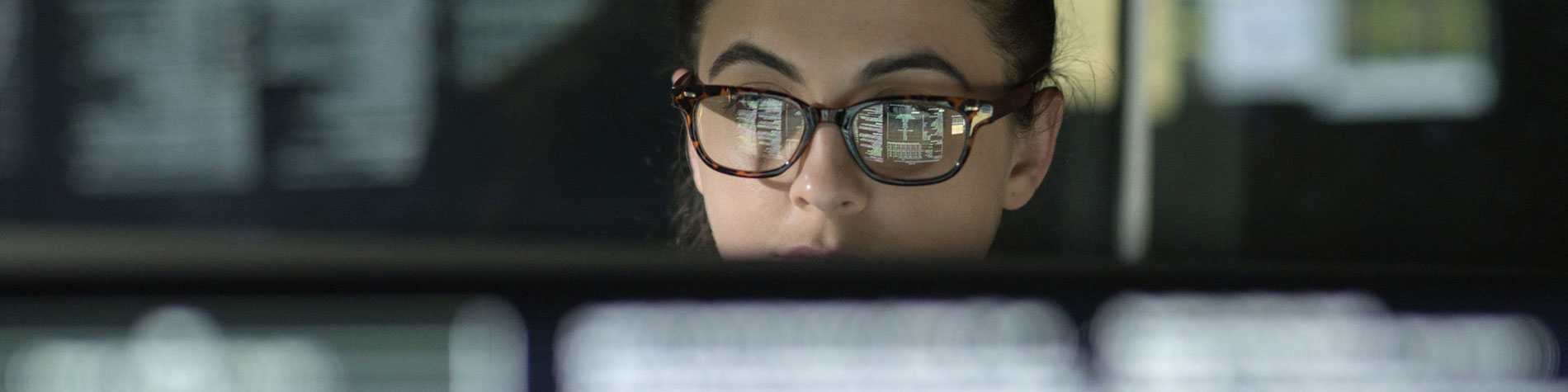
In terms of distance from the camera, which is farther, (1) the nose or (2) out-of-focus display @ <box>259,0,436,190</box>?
(2) out-of-focus display @ <box>259,0,436,190</box>

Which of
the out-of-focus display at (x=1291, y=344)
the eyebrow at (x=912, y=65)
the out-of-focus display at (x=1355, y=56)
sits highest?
the out-of-focus display at (x=1355, y=56)

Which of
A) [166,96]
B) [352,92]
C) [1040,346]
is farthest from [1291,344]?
[166,96]

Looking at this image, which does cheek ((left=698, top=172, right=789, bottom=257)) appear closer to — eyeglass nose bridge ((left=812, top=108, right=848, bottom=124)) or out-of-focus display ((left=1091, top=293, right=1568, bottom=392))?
eyeglass nose bridge ((left=812, top=108, right=848, bottom=124))

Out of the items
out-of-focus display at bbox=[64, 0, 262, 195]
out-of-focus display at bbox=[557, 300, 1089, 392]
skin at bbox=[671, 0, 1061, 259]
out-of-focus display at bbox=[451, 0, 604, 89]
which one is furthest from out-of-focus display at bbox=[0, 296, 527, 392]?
out-of-focus display at bbox=[64, 0, 262, 195]

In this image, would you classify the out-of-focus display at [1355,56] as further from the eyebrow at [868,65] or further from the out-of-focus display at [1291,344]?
the out-of-focus display at [1291,344]

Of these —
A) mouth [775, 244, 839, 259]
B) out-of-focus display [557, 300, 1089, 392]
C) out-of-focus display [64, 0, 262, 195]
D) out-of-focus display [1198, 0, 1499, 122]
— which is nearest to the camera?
out-of-focus display [557, 300, 1089, 392]

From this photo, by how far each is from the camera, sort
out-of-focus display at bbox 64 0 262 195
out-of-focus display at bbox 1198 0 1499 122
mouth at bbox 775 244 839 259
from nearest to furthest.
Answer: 1. mouth at bbox 775 244 839 259
2. out-of-focus display at bbox 1198 0 1499 122
3. out-of-focus display at bbox 64 0 262 195

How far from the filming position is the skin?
1.04ft

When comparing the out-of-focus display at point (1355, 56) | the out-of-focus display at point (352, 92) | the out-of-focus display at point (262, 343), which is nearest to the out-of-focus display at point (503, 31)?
the out-of-focus display at point (352, 92)

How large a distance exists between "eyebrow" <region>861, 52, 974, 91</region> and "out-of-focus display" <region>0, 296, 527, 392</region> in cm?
19

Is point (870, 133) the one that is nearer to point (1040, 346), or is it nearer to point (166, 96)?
point (1040, 346)

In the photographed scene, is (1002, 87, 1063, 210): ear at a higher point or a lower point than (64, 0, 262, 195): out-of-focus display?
lower

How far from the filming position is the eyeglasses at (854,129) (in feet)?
1.03

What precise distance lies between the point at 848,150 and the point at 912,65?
0.04 metres
